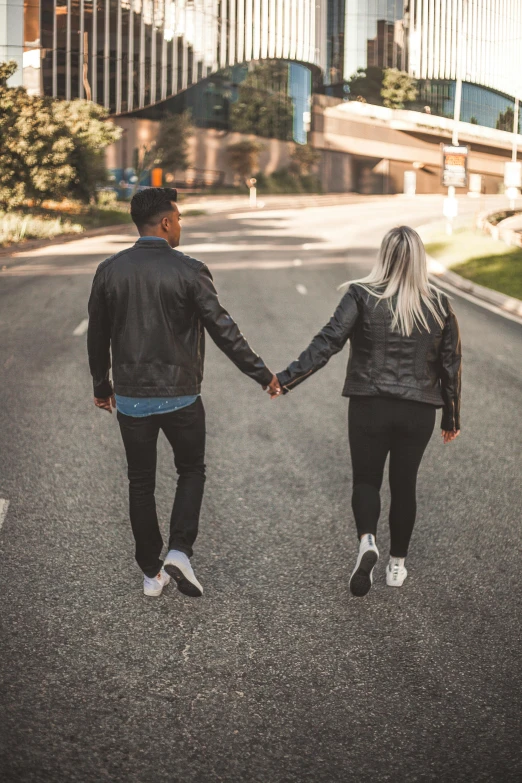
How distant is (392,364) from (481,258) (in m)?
22.7

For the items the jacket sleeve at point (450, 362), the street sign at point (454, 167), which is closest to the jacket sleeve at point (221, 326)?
the jacket sleeve at point (450, 362)

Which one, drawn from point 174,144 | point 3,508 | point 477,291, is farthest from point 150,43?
point 3,508

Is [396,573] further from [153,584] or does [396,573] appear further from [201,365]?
[201,365]

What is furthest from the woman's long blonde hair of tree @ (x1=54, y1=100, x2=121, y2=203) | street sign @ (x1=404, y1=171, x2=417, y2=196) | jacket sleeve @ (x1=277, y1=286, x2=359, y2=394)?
street sign @ (x1=404, y1=171, x2=417, y2=196)

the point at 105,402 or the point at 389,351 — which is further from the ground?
the point at 389,351

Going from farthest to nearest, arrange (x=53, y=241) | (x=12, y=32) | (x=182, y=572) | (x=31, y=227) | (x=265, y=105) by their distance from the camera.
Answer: (x=265, y=105), (x=12, y=32), (x=31, y=227), (x=53, y=241), (x=182, y=572)

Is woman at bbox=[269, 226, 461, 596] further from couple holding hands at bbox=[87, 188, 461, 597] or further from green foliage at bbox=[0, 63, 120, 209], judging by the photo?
green foliage at bbox=[0, 63, 120, 209]

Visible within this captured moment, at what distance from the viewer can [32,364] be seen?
1136 centimetres

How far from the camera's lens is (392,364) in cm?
458

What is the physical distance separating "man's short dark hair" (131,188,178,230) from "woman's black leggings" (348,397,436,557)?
1.39 m

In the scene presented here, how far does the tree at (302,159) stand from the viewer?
7819 cm

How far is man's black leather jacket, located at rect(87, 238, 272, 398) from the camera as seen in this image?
14.1ft

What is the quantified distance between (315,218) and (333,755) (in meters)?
46.6

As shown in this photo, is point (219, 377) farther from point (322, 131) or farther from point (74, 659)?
point (322, 131)
